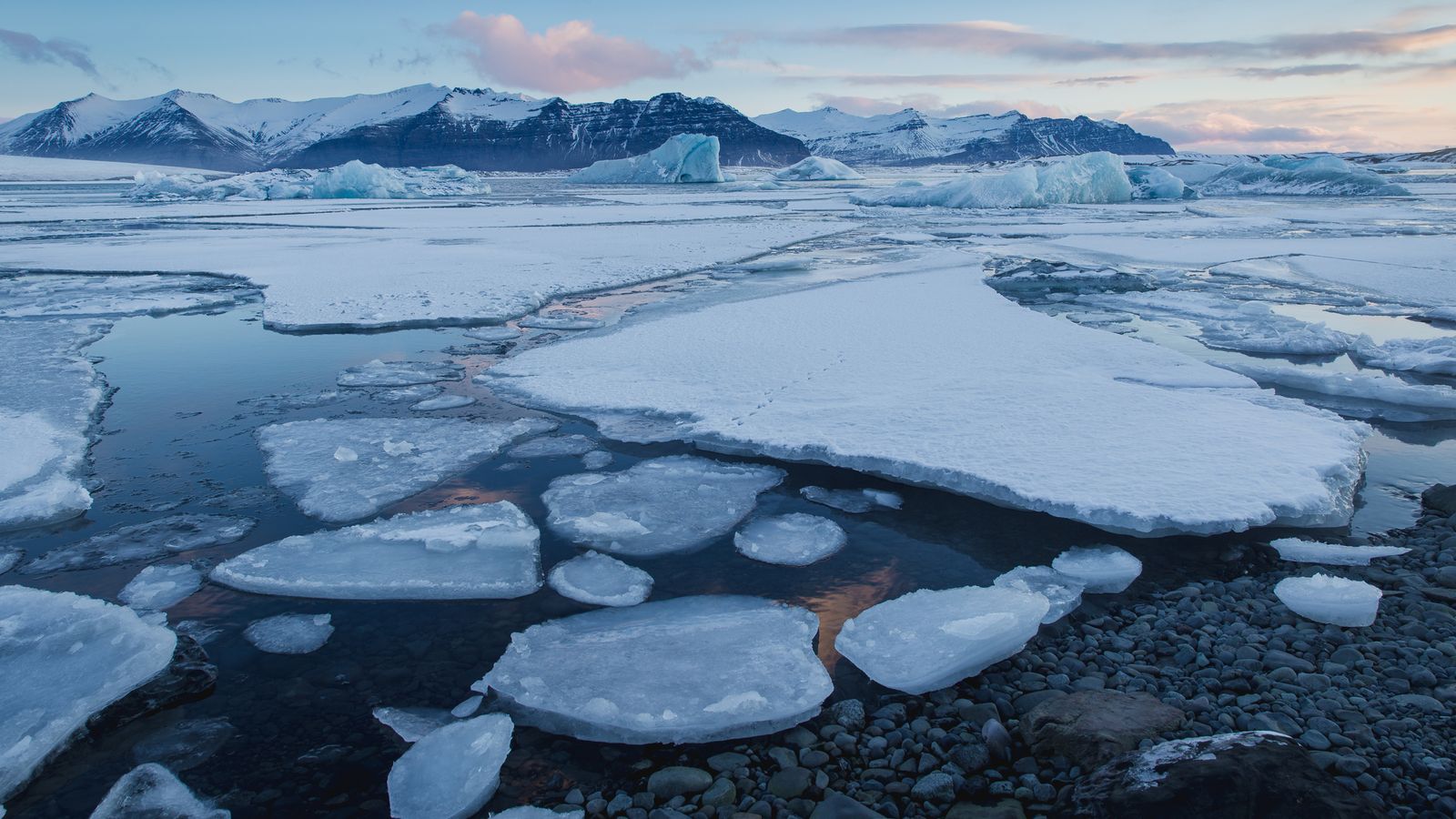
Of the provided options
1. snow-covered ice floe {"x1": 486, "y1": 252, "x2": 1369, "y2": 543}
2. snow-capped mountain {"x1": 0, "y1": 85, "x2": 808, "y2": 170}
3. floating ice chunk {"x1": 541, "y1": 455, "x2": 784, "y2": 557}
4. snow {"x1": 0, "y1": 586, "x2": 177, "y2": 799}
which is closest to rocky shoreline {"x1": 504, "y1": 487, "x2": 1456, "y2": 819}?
snow-covered ice floe {"x1": 486, "y1": 252, "x2": 1369, "y2": 543}

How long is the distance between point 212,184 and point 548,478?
138 feet

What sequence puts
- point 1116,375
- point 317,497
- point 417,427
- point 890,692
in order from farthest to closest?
point 1116,375, point 417,427, point 317,497, point 890,692

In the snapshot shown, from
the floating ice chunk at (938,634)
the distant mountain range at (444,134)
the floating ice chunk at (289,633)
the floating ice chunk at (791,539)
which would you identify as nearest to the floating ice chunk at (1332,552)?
the floating ice chunk at (938,634)

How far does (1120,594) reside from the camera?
129 inches

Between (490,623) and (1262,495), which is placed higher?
(1262,495)

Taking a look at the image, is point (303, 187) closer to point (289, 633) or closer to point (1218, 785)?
point (289, 633)

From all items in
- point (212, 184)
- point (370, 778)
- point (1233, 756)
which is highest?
point (212, 184)

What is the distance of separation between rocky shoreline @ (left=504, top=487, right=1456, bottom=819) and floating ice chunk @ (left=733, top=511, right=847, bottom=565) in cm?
100

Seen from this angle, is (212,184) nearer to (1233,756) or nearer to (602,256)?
(602,256)

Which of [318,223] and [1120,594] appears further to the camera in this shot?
[318,223]

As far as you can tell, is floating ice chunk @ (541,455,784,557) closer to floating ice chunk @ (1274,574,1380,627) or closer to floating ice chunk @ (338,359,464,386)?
floating ice chunk @ (1274,574,1380,627)

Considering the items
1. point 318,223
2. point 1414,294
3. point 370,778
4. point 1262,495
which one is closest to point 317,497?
point 370,778

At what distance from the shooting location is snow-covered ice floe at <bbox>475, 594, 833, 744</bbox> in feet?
8.38

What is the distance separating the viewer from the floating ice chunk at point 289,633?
2994 millimetres
